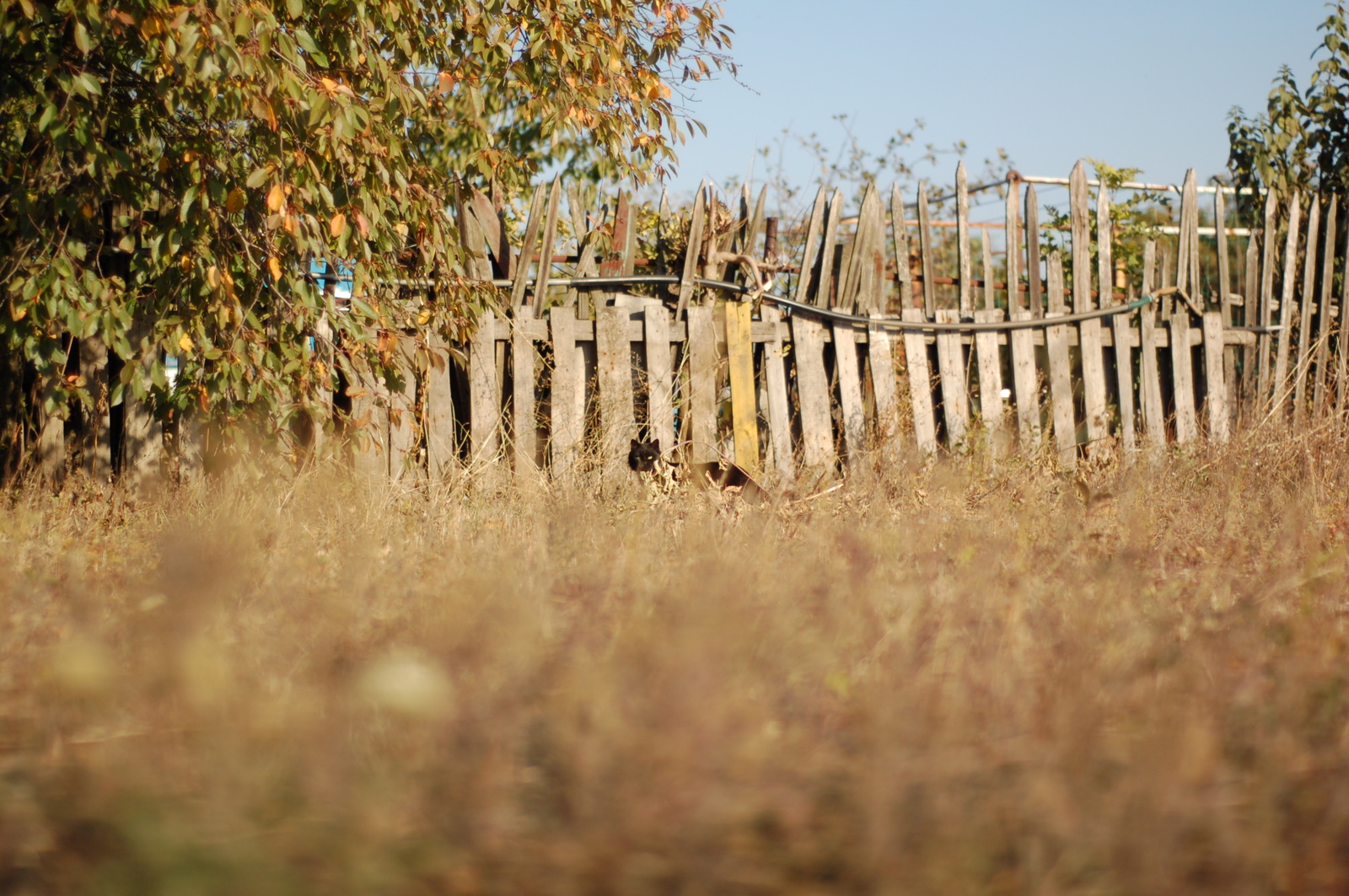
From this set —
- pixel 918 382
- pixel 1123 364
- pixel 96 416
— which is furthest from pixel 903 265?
pixel 96 416

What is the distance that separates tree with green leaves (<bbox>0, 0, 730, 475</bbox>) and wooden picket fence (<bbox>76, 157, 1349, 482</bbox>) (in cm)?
44

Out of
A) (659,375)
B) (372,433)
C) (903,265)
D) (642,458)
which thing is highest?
(903,265)

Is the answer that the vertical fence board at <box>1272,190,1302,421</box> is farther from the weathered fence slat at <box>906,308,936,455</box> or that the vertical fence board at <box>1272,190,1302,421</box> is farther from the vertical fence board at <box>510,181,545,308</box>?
the vertical fence board at <box>510,181,545,308</box>

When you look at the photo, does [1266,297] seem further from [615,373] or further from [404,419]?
[404,419]

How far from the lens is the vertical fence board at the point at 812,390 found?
525cm

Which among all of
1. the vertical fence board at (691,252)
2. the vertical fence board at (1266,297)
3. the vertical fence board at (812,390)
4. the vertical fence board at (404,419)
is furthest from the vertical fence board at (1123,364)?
the vertical fence board at (404,419)

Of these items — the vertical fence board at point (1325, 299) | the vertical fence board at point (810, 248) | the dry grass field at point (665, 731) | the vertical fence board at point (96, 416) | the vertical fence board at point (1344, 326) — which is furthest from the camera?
the vertical fence board at point (1325, 299)

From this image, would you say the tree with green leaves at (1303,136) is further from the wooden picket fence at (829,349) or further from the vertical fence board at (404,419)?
the vertical fence board at (404,419)

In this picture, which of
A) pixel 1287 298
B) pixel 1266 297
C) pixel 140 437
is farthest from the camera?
pixel 1287 298

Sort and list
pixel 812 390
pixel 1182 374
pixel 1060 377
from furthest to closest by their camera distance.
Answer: pixel 1182 374 < pixel 1060 377 < pixel 812 390

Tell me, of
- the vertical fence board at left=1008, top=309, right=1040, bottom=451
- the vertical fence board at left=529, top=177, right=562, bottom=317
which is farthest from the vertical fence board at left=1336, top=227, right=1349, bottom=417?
the vertical fence board at left=529, top=177, right=562, bottom=317

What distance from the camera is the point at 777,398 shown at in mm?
5219

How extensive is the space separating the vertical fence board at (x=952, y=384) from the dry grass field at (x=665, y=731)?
279cm

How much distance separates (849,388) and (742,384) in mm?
626
